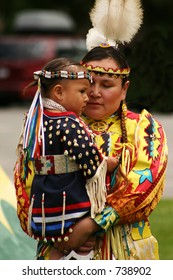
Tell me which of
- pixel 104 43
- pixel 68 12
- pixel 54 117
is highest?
pixel 68 12

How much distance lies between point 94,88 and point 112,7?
0.44 m

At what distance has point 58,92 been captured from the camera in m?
3.75

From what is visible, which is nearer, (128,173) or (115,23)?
(128,173)

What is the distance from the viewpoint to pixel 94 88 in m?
3.93

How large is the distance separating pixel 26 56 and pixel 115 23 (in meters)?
→ 15.7

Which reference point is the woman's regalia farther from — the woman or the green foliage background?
the green foliage background

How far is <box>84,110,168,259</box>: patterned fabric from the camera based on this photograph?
3.79m

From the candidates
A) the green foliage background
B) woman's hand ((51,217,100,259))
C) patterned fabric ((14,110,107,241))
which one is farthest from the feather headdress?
woman's hand ((51,217,100,259))

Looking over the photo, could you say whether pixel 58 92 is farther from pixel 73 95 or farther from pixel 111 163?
pixel 111 163

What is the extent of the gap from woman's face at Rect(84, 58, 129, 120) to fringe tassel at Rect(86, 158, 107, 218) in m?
0.28

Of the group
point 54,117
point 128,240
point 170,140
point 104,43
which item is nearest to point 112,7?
point 104,43

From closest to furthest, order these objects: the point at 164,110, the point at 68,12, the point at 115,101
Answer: the point at 115,101 < the point at 164,110 < the point at 68,12

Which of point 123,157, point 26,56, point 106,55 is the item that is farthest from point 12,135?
point 123,157

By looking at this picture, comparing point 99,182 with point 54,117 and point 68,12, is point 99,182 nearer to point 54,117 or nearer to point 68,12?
point 54,117
